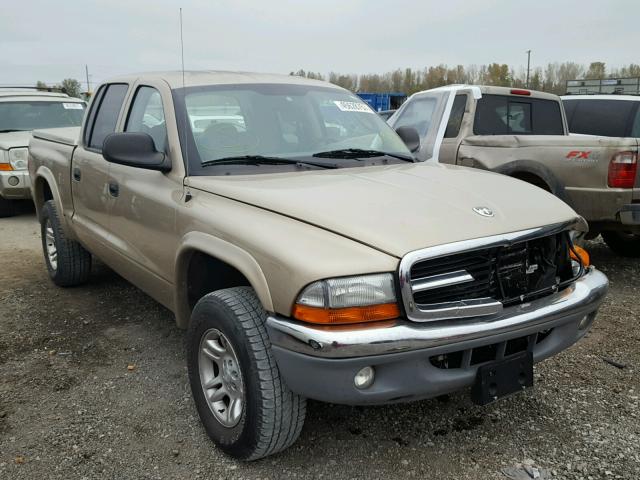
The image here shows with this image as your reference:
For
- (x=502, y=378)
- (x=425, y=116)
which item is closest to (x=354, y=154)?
(x=502, y=378)

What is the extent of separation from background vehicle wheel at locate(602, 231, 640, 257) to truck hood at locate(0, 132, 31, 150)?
761 cm

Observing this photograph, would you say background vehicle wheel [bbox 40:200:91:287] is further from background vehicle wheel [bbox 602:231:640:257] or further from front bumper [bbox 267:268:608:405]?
Answer: background vehicle wheel [bbox 602:231:640:257]

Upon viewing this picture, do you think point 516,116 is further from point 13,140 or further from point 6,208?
point 6,208

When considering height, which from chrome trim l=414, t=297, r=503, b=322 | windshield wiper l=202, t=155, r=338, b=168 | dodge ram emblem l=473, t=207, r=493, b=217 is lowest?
chrome trim l=414, t=297, r=503, b=322

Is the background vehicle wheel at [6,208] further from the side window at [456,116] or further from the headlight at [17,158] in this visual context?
the side window at [456,116]

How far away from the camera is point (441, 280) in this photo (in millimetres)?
2330

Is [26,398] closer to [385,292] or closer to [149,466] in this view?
[149,466]

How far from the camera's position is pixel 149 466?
271 cm

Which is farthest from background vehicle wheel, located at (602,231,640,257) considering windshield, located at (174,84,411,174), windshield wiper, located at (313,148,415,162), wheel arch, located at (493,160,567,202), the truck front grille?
the truck front grille

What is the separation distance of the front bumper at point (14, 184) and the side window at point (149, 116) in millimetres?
5158

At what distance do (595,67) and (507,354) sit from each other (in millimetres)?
76369

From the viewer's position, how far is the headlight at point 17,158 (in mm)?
8234

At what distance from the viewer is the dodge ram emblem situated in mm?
2574

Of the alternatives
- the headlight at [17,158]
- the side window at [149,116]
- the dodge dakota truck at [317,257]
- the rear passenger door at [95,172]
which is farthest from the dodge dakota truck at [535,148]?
the headlight at [17,158]
